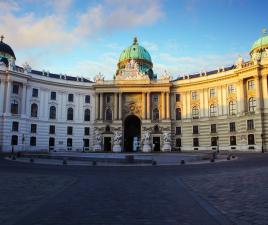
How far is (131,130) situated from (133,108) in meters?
6.94

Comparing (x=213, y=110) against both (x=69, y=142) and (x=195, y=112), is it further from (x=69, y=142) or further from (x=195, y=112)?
(x=69, y=142)

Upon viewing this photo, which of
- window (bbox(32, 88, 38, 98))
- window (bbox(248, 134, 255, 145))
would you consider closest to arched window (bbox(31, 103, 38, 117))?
window (bbox(32, 88, 38, 98))

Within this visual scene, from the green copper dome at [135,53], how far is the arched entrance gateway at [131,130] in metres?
23.8

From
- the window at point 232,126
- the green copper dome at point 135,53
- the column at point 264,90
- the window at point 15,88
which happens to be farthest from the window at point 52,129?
the column at point 264,90

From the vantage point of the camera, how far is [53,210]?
10414 millimetres

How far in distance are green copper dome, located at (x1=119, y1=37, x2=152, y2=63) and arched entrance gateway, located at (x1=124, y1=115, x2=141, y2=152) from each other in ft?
78.0

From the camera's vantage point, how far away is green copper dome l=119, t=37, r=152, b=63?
4213 inches

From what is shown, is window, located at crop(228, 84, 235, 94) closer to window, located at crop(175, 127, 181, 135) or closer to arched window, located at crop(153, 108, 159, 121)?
window, located at crop(175, 127, 181, 135)

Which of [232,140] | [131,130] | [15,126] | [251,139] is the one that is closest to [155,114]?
[131,130]

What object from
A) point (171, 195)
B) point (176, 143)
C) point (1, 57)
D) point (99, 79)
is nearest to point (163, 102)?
point (176, 143)

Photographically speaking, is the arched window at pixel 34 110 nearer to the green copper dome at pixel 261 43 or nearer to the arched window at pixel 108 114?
the arched window at pixel 108 114

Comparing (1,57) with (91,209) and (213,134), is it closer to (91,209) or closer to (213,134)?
(213,134)

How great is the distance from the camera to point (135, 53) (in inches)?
4227

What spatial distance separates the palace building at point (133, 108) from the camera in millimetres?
78375
